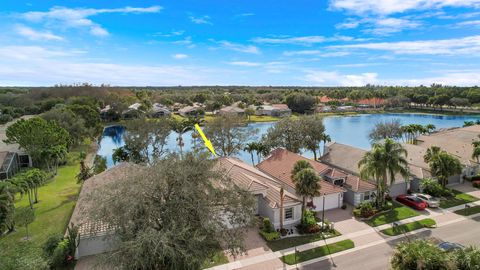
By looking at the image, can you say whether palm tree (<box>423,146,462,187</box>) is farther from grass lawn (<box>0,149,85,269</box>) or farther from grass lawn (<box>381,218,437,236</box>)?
grass lawn (<box>0,149,85,269</box>)

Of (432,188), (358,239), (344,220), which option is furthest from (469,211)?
(358,239)

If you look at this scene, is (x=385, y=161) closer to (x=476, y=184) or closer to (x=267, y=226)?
(x=267, y=226)

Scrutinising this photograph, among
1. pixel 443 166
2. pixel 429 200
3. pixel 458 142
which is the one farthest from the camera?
pixel 458 142

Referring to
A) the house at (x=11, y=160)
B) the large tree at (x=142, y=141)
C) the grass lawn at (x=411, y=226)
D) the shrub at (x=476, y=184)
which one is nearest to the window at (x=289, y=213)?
the grass lawn at (x=411, y=226)

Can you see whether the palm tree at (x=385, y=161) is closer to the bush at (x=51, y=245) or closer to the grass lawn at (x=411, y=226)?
the grass lawn at (x=411, y=226)

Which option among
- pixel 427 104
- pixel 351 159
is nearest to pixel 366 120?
pixel 427 104

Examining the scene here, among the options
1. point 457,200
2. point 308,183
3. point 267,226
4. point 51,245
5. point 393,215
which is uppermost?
point 308,183

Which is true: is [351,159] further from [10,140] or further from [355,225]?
[10,140]
